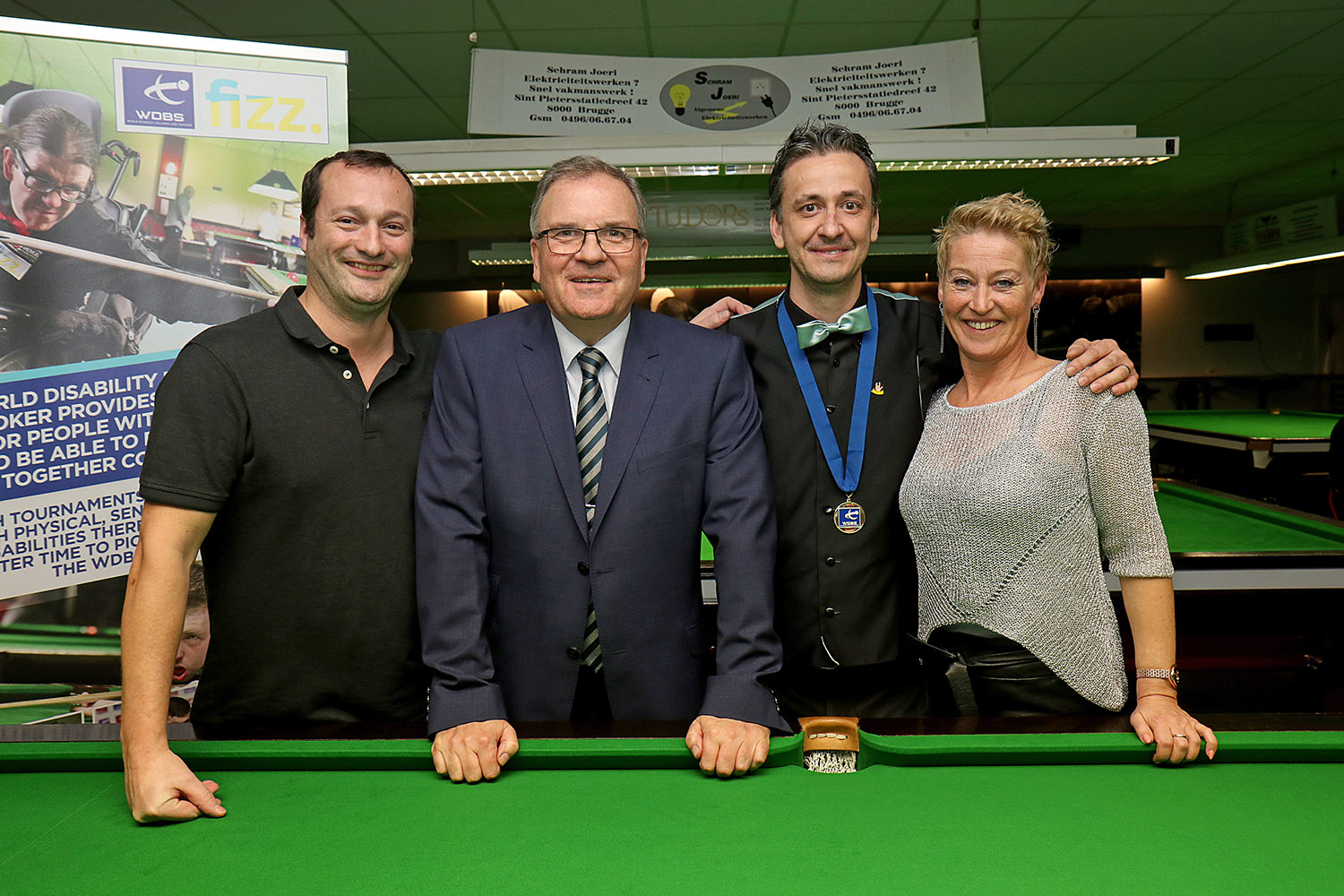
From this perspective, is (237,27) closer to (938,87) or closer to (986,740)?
(938,87)

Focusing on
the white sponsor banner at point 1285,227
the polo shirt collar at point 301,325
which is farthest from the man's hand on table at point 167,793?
the white sponsor banner at point 1285,227

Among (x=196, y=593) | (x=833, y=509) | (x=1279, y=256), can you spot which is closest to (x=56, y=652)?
(x=196, y=593)

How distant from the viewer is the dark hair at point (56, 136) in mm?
2242

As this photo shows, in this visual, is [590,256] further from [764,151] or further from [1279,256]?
[1279,256]

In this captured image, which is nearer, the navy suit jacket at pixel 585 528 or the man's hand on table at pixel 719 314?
the navy suit jacket at pixel 585 528

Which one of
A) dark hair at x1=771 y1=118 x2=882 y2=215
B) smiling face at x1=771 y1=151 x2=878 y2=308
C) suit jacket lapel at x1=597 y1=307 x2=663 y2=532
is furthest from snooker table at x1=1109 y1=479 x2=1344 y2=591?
suit jacket lapel at x1=597 y1=307 x2=663 y2=532

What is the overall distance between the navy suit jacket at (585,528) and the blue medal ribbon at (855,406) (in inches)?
10.5

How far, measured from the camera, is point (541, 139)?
14.6ft

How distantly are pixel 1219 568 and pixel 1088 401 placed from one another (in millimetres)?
1660

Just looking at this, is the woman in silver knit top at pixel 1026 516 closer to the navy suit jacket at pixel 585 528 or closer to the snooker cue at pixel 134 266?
the navy suit jacket at pixel 585 528

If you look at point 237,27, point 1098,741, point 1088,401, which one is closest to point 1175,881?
point 1098,741

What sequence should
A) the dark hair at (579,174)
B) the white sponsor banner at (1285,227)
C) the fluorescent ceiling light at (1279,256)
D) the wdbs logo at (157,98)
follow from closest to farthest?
the dark hair at (579,174) < the wdbs logo at (157,98) < the fluorescent ceiling light at (1279,256) < the white sponsor banner at (1285,227)

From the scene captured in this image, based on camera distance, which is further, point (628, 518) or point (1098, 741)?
point (628, 518)

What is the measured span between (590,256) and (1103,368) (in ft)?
3.49
